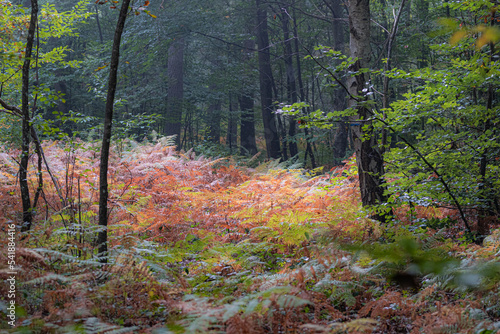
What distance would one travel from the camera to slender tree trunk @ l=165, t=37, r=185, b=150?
13.5 meters

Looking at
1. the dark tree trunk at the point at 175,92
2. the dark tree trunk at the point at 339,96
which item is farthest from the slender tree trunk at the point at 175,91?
the dark tree trunk at the point at 339,96

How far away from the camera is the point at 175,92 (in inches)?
551

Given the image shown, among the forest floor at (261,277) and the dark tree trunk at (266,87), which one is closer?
the forest floor at (261,277)

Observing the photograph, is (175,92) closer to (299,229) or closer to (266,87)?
(266,87)

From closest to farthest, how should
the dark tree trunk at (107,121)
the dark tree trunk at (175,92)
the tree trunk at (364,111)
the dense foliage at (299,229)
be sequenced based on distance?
the dense foliage at (299,229) < the dark tree trunk at (107,121) < the tree trunk at (364,111) < the dark tree trunk at (175,92)

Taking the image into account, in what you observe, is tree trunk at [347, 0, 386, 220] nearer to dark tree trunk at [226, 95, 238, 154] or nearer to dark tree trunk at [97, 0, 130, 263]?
dark tree trunk at [97, 0, 130, 263]

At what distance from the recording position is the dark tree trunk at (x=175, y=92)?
13.5 metres

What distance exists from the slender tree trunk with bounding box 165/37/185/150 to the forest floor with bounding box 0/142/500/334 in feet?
26.7

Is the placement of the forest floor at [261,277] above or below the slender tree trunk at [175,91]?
below

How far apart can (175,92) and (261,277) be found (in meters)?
12.0

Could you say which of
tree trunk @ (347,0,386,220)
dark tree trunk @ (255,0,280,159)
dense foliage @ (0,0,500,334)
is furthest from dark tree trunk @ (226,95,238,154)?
tree trunk @ (347,0,386,220)

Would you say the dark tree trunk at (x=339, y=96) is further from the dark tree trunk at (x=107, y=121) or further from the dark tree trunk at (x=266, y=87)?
the dark tree trunk at (x=107, y=121)

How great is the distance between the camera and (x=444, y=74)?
12.1 feet

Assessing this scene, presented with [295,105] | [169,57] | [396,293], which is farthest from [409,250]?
[169,57]
